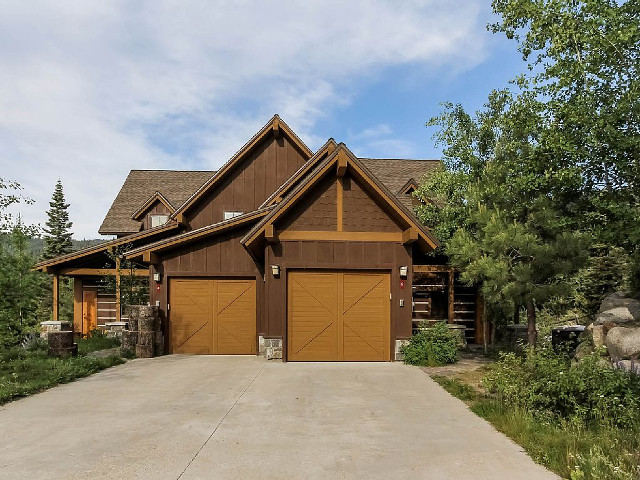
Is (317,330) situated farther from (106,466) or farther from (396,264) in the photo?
(106,466)

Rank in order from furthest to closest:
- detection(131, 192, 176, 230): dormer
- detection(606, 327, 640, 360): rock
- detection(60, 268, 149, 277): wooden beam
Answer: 1. detection(131, 192, 176, 230): dormer
2. detection(60, 268, 149, 277): wooden beam
3. detection(606, 327, 640, 360): rock

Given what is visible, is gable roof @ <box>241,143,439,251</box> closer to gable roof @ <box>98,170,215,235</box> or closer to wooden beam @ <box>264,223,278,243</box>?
wooden beam @ <box>264,223,278,243</box>

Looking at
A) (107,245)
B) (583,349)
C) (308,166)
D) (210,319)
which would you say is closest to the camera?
(583,349)

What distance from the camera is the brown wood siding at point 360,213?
12781 millimetres

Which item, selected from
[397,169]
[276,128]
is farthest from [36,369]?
[397,169]

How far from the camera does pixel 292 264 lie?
12.6 m

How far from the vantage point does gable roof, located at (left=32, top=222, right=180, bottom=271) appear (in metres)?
16.7

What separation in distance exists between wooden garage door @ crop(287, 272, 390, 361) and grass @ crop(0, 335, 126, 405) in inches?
205

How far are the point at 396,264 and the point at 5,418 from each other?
9.55m

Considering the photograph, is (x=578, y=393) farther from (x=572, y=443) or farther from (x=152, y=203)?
(x=152, y=203)

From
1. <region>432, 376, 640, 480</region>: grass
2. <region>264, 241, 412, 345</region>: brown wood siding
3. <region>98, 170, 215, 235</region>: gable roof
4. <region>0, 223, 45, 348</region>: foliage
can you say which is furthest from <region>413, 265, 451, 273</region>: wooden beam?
<region>98, 170, 215, 235</region>: gable roof

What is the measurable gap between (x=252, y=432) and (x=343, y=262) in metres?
6.92

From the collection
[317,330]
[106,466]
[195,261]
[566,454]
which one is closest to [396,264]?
[317,330]

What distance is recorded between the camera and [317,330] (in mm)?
12602
